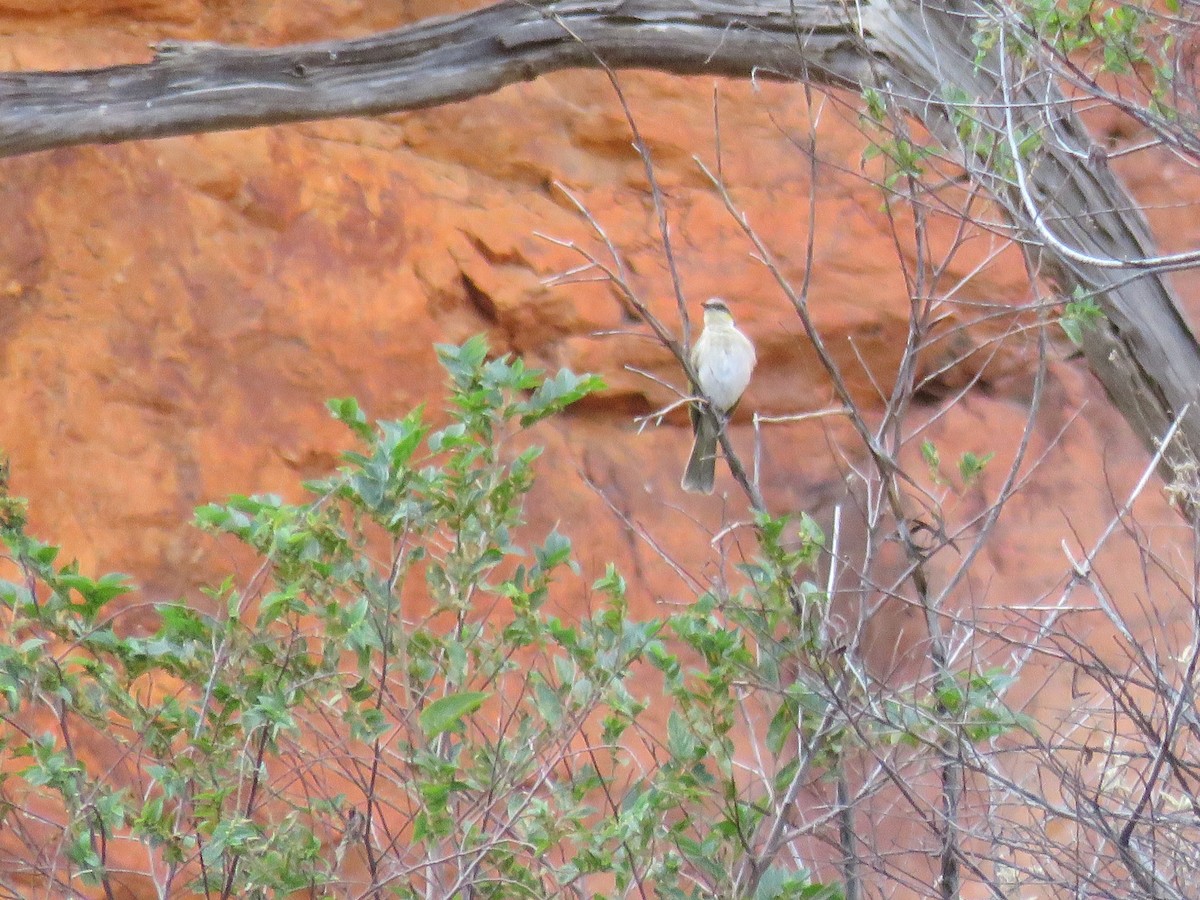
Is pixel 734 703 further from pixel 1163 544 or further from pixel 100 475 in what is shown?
pixel 1163 544

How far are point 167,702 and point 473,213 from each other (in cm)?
360

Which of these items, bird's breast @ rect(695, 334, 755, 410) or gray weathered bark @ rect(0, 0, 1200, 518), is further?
bird's breast @ rect(695, 334, 755, 410)

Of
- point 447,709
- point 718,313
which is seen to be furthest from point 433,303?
point 447,709

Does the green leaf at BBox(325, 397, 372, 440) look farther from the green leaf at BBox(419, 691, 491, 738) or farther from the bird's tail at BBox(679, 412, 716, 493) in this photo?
the bird's tail at BBox(679, 412, 716, 493)

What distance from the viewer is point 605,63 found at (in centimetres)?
377

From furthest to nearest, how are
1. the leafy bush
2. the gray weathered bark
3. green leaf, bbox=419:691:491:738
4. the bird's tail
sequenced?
the bird's tail, the gray weathered bark, the leafy bush, green leaf, bbox=419:691:491:738

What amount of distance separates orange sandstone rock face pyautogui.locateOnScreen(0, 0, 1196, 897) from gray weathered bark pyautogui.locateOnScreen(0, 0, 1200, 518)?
5.07 ft

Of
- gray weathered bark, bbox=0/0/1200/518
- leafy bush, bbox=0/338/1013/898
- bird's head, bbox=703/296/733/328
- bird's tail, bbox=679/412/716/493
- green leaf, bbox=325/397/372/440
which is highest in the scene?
gray weathered bark, bbox=0/0/1200/518

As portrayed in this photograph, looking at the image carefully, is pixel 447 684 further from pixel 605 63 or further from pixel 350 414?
pixel 605 63

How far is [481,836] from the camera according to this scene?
97.4 inches

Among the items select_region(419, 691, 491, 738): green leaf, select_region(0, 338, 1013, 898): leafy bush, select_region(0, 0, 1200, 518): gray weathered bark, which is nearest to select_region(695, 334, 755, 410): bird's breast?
select_region(0, 0, 1200, 518): gray weathered bark

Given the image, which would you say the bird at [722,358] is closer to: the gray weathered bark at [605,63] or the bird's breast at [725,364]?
the bird's breast at [725,364]

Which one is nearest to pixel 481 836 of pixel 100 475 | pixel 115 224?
pixel 100 475

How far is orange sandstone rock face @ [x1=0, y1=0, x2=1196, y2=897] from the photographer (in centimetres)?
541
